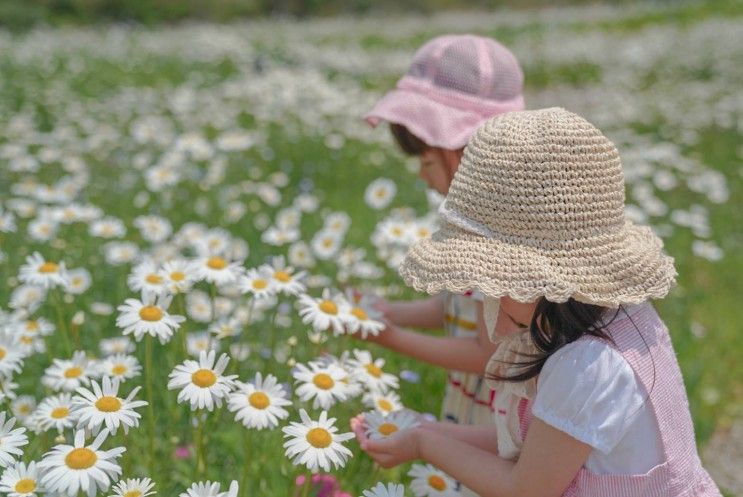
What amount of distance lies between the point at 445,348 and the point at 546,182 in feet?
2.25

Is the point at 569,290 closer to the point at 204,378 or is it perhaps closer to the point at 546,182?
the point at 546,182

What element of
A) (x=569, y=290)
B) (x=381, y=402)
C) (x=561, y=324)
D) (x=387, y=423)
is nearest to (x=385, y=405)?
(x=381, y=402)

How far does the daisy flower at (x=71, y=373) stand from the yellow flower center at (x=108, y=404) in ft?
1.04

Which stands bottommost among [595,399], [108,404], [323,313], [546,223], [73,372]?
[73,372]

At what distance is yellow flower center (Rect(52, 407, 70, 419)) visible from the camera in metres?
1.58

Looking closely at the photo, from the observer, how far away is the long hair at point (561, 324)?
1.39 metres

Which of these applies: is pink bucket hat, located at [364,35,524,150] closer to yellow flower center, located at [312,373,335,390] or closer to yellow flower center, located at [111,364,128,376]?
yellow flower center, located at [312,373,335,390]

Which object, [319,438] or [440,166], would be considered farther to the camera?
[440,166]

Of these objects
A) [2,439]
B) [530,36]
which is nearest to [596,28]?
[530,36]

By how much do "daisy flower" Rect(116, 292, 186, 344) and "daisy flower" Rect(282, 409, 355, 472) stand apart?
1.01ft

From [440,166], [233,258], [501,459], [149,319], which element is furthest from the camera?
[233,258]

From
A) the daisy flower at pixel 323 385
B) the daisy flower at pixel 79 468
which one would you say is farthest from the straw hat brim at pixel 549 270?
the daisy flower at pixel 79 468

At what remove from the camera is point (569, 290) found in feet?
4.25

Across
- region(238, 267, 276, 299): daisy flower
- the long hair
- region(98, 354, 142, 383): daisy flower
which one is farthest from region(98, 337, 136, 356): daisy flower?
the long hair
